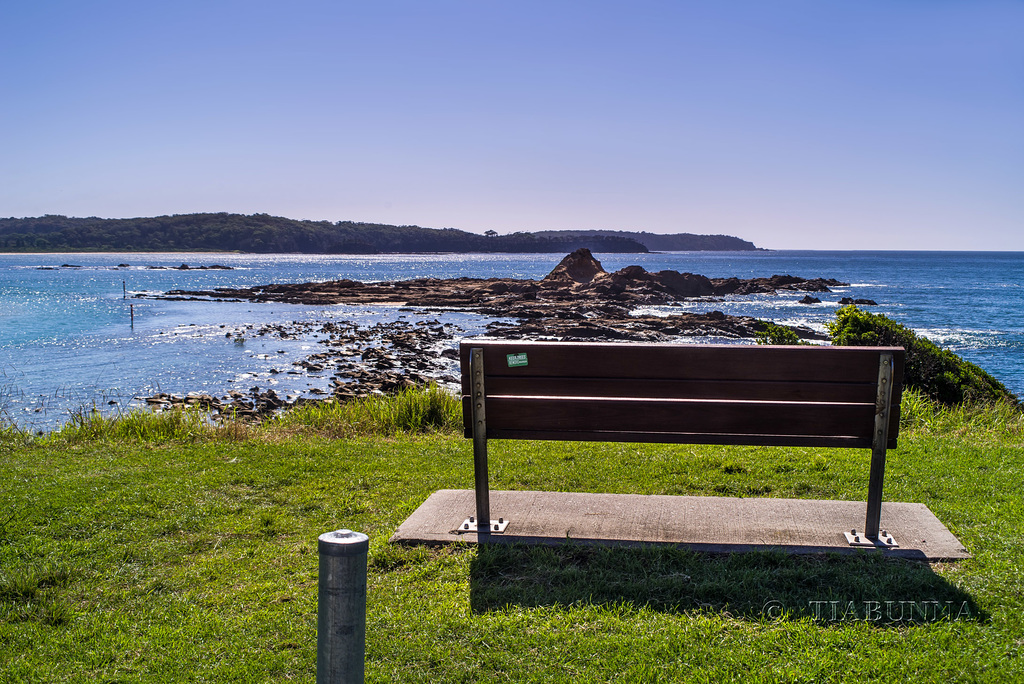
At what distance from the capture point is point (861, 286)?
81.4 meters

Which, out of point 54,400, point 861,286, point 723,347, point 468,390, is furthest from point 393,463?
point 861,286

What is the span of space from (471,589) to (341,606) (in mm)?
1875

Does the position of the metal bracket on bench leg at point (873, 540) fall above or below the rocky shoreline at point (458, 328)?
above

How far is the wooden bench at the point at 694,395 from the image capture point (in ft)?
13.4

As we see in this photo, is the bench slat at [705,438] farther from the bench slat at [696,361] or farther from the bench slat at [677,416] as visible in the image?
the bench slat at [696,361]

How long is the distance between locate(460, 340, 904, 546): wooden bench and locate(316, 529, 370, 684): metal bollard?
239 centimetres

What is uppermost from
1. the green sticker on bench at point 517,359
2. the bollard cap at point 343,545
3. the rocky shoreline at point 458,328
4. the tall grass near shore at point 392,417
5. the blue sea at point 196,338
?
the green sticker on bench at point 517,359

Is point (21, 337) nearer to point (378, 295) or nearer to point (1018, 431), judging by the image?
point (378, 295)

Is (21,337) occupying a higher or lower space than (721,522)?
lower

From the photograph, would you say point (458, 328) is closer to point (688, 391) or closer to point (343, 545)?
point (688, 391)

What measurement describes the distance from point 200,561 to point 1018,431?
28.9ft

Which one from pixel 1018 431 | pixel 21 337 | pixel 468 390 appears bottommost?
pixel 21 337

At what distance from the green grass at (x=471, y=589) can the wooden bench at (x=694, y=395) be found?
0.67 metres

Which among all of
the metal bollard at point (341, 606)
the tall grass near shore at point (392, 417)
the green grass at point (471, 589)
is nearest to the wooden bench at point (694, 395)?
the green grass at point (471, 589)
